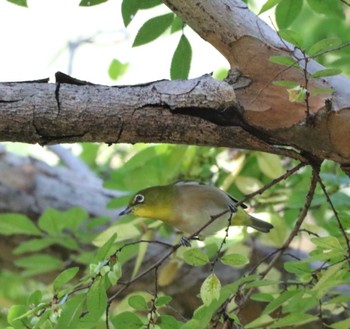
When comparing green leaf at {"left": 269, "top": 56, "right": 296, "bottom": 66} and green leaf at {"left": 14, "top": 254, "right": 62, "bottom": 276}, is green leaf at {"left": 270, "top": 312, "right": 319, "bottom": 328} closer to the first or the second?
green leaf at {"left": 269, "top": 56, "right": 296, "bottom": 66}

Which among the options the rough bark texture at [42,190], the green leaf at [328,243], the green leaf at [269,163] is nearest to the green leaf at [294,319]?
the green leaf at [328,243]

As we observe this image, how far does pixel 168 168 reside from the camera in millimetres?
1650

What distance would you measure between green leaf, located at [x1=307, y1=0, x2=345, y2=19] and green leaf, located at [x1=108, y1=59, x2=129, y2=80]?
92cm

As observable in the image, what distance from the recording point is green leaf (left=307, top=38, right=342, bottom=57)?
3.05 feet

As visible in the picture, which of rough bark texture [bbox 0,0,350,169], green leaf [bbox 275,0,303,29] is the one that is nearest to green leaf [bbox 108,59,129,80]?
green leaf [bbox 275,0,303,29]

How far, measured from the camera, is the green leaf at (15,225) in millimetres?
1659

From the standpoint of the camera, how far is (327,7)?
1307mm

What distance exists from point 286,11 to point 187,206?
38 centimetres

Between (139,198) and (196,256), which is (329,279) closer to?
(196,256)

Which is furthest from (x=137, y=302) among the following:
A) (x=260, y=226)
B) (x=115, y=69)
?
(x=115, y=69)

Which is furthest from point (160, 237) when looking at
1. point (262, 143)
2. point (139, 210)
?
point (262, 143)

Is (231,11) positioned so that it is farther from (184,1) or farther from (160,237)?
(160,237)

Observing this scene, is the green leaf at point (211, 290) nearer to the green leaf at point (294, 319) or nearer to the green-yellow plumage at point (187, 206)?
the green leaf at point (294, 319)

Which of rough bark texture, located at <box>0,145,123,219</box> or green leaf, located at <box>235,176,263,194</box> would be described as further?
rough bark texture, located at <box>0,145,123,219</box>
